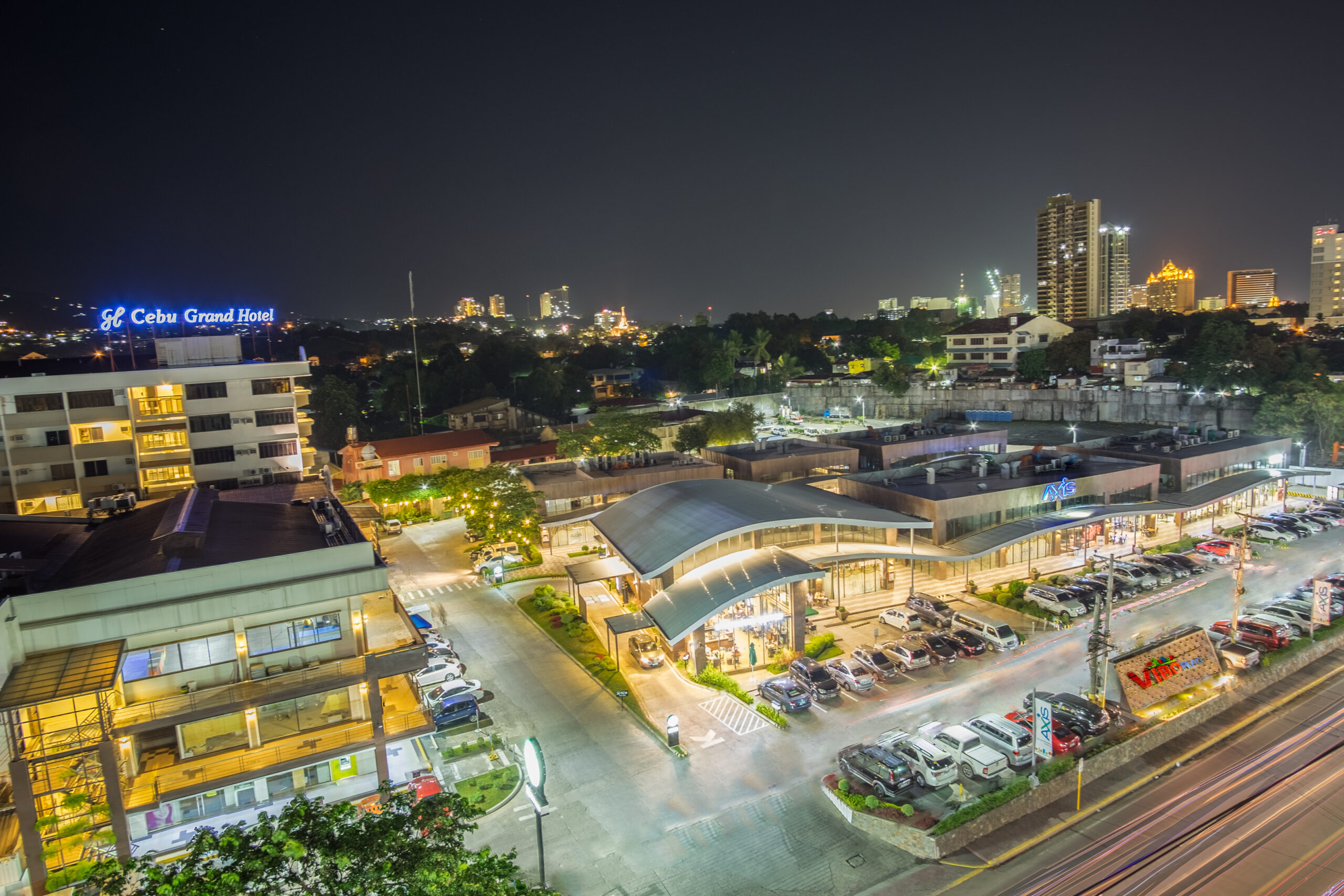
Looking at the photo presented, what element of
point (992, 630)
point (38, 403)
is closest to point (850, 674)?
point (992, 630)

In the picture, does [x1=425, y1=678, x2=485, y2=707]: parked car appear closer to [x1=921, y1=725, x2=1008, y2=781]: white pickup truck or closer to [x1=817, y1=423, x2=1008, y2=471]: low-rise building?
[x1=921, y1=725, x2=1008, y2=781]: white pickup truck

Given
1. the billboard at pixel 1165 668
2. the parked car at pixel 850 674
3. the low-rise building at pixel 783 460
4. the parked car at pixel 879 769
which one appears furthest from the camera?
the low-rise building at pixel 783 460

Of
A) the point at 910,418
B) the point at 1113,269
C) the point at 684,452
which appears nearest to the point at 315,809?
the point at 684,452

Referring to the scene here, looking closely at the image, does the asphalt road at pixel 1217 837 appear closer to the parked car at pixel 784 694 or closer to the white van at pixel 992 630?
the white van at pixel 992 630

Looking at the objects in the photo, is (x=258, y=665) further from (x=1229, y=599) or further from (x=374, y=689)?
(x=1229, y=599)

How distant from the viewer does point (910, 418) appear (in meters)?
93.9

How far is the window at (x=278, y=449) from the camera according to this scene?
42.3 m

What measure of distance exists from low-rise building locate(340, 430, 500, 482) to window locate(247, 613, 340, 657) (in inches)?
1323

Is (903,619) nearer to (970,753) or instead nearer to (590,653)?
(970,753)

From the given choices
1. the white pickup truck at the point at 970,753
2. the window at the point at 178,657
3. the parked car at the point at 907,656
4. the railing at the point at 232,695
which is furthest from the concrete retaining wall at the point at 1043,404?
the window at the point at 178,657

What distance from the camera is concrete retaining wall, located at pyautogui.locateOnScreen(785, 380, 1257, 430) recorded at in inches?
2785

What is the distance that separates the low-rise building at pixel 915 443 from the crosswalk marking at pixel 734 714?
2592 cm

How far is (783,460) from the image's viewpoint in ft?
147

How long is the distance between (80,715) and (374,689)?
19.4 feet
